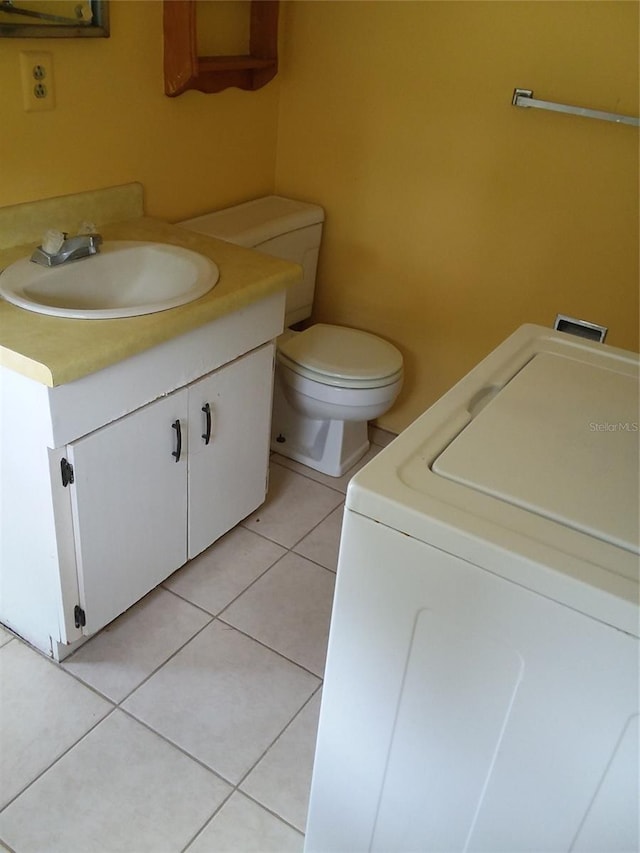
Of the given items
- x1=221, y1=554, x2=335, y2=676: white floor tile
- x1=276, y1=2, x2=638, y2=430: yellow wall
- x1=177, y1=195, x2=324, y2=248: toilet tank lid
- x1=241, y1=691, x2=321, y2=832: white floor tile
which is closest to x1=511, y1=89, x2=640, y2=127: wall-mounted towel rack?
x1=276, y1=2, x2=638, y2=430: yellow wall

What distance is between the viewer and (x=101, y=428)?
1485mm

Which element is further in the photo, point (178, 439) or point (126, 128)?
point (126, 128)

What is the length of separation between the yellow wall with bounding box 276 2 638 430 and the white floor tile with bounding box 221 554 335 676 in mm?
858

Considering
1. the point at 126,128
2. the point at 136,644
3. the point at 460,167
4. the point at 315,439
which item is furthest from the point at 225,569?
the point at 460,167

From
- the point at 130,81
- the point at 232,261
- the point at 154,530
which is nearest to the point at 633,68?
the point at 232,261

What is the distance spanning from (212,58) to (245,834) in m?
1.92

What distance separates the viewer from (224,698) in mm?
1671

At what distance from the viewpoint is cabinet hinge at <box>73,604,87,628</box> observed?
5.37ft

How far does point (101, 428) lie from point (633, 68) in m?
1.58

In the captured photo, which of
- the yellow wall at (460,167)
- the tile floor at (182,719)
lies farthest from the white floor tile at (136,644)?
the yellow wall at (460,167)

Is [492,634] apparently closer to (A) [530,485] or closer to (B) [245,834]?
(A) [530,485]

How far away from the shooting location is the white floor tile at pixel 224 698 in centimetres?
157

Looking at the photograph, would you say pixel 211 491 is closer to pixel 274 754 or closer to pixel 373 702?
pixel 274 754

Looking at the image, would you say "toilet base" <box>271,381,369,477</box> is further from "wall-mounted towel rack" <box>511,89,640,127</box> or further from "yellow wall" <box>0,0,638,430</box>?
"wall-mounted towel rack" <box>511,89,640,127</box>
